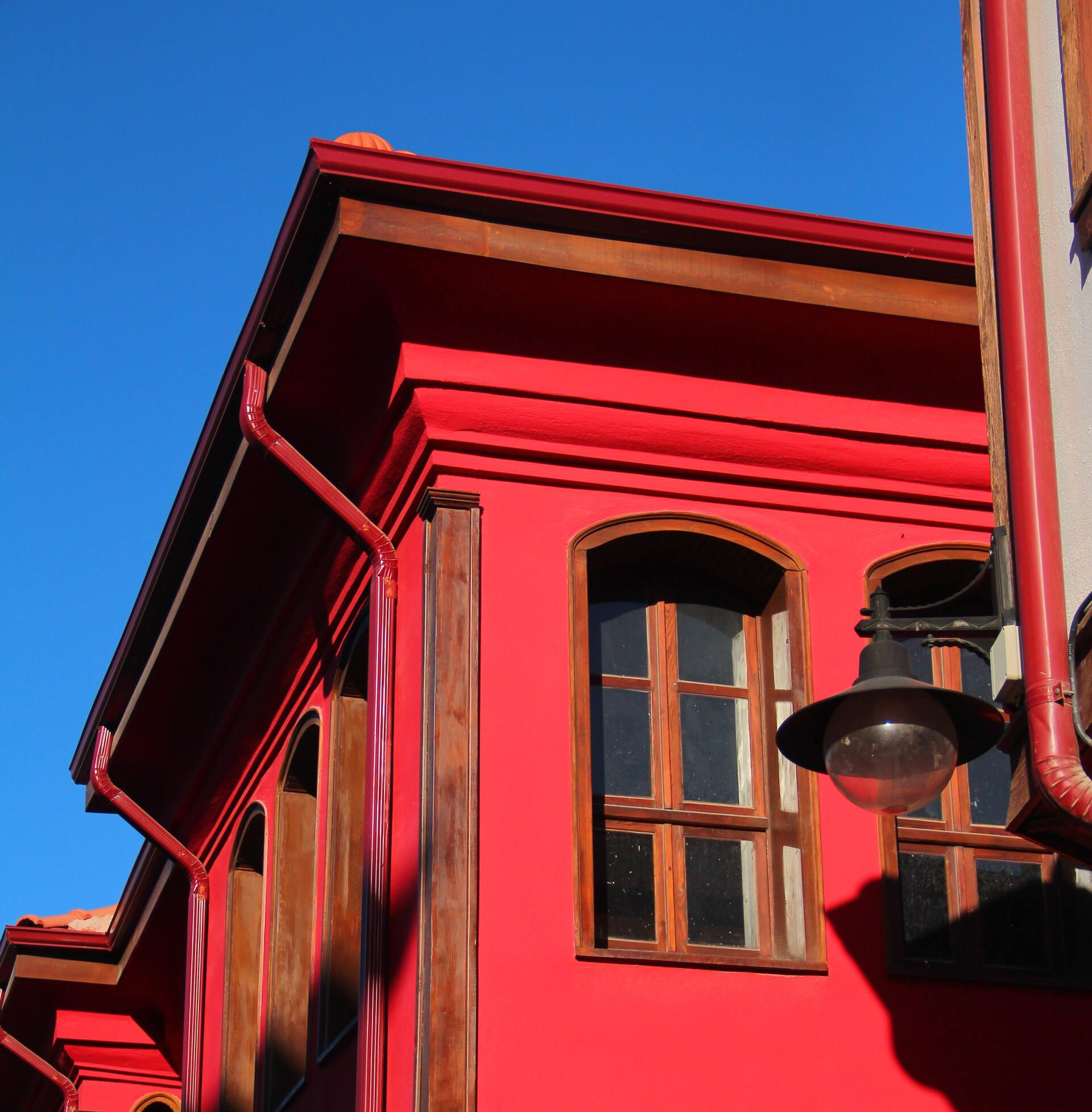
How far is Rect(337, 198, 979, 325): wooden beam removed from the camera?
8219 millimetres

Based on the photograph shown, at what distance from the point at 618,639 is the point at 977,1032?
6.92ft

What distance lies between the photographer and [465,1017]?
24.3 feet

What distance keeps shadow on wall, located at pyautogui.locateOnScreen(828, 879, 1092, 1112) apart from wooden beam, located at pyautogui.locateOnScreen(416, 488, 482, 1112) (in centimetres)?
154

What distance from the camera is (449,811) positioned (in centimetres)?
777

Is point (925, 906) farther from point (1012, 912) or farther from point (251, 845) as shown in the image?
point (251, 845)

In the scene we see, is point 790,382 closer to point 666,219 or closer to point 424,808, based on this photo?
point 666,219

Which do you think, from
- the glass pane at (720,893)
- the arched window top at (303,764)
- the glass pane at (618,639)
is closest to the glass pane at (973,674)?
the glass pane at (720,893)

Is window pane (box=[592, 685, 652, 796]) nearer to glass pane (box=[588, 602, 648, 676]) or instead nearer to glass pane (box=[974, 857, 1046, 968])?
glass pane (box=[588, 602, 648, 676])

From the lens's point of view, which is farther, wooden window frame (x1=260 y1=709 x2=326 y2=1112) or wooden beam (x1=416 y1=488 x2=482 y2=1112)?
wooden window frame (x1=260 y1=709 x2=326 y2=1112)

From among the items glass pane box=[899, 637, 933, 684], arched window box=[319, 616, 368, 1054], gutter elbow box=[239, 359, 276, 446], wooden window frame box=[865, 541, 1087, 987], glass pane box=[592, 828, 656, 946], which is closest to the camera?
glass pane box=[592, 828, 656, 946]

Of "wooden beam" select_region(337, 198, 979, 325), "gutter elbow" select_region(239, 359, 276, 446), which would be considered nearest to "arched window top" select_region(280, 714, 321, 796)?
"gutter elbow" select_region(239, 359, 276, 446)

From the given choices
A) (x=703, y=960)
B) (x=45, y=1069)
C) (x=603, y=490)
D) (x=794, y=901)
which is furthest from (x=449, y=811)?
(x=45, y=1069)

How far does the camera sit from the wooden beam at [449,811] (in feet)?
24.1

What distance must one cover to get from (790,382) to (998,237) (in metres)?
2.64
